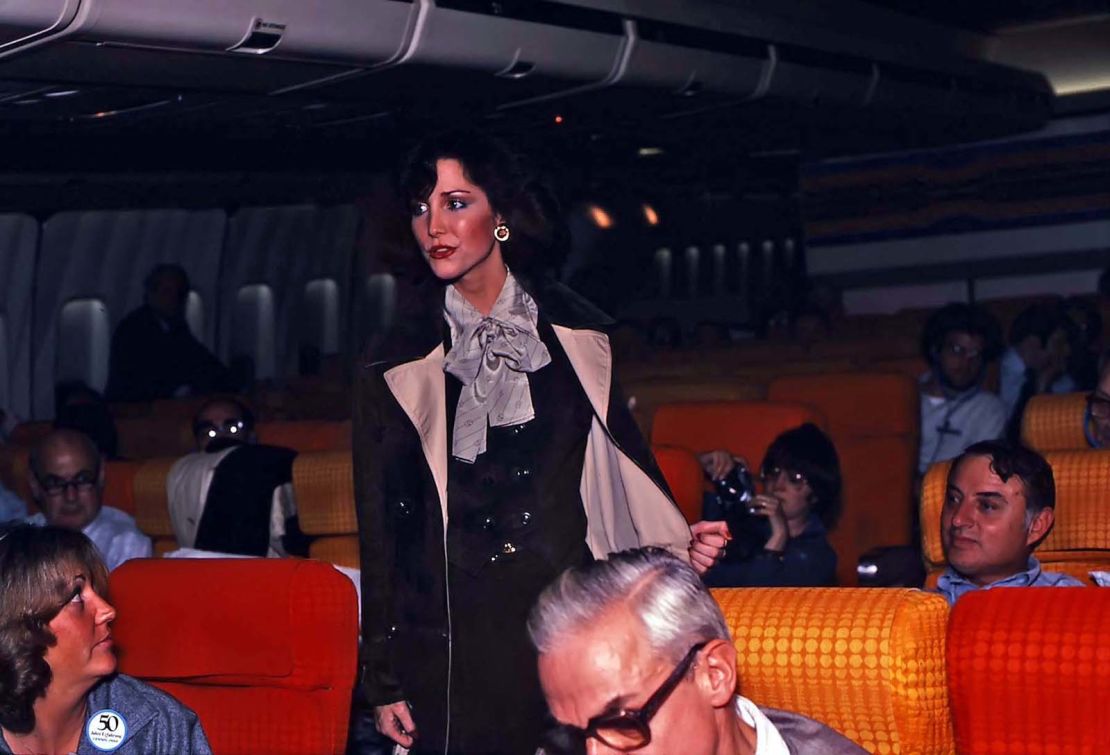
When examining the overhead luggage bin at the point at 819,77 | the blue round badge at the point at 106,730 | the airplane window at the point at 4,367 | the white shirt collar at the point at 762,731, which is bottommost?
the blue round badge at the point at 106,730

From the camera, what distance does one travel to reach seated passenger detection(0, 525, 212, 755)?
2.87m

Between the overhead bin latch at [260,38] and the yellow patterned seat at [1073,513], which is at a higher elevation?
the overhead bin latch at [260,38]

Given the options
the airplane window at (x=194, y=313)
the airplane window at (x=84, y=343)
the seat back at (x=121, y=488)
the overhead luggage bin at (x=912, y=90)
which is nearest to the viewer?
the seat back at (x=121, y=488)

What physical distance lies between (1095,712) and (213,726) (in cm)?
194

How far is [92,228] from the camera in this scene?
16.0 metres

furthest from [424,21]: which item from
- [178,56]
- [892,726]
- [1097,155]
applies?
[1097,155]

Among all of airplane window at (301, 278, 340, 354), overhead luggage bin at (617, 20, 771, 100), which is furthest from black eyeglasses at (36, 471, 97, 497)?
airplane window at (301, 278, 340, 354)

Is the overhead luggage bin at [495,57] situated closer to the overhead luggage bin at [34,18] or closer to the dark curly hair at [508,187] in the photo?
the overhead luggage bin at [34,18]

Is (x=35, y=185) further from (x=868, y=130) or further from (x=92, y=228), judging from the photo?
(x=868, y=130)

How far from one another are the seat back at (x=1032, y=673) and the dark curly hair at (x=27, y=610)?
1581 millimetres

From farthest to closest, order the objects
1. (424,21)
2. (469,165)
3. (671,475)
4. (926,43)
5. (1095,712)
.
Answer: (926,43) → (424,21) → (671,475) → (469,165) → (1095,712)

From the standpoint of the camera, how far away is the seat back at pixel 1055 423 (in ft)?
17.8

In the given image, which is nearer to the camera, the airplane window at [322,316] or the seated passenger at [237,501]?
the seated passenger at [237,501]

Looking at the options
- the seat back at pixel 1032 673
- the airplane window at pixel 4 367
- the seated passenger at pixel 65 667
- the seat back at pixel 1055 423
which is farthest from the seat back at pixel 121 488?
the airplane window at pixel 4 367
